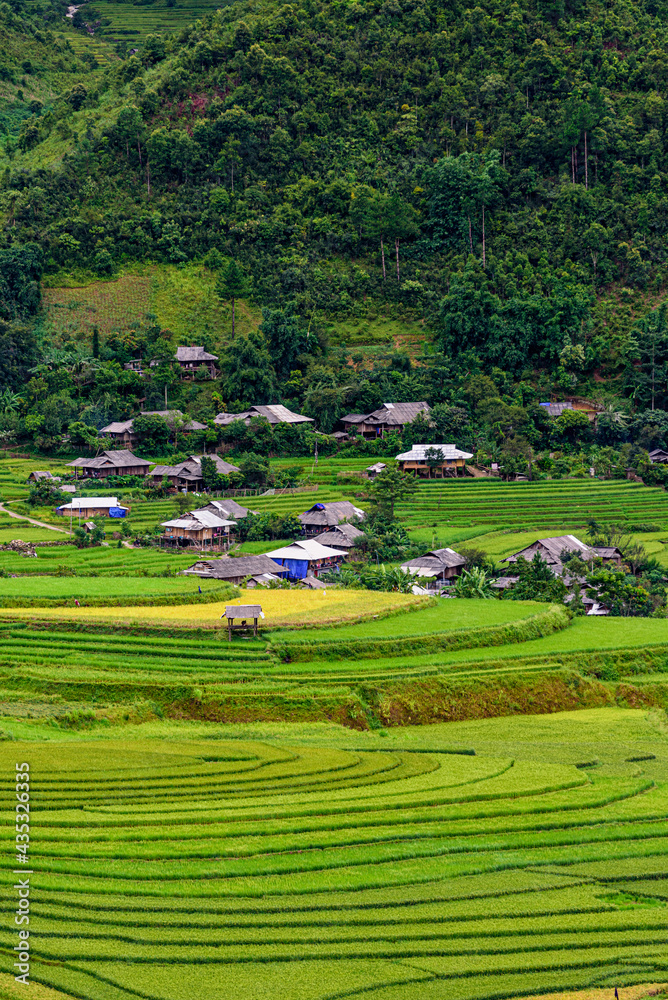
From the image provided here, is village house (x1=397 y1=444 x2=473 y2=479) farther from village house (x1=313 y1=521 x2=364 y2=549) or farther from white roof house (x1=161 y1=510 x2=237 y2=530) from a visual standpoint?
white roof house (x1=161 y1=510 x2=237 y2=530)

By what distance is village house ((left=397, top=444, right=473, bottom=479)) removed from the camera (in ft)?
223

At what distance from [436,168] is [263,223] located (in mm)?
13595

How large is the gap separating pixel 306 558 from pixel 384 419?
21026 mm

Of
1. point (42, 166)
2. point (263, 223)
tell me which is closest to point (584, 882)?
point (263, 223)

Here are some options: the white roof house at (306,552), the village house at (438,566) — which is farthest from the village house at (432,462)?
the village house at (438,566)

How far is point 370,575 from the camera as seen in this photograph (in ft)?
167

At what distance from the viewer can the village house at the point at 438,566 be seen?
171 ft

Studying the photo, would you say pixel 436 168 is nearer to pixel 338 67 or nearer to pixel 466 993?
pixel 338 67

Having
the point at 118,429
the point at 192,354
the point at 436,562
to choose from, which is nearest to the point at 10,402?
the point at 118,429

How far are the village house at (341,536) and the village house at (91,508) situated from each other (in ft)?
34.2

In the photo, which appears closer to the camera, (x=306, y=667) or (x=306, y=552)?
(x=306, y=667)

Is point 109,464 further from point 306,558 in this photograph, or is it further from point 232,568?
point 232,568

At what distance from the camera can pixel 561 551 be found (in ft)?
177

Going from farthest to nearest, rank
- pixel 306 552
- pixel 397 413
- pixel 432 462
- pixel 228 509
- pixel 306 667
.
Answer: pixel 397 413, pixel 432 462, pixel 228 509, pixel 306 552, pixel 306 667
